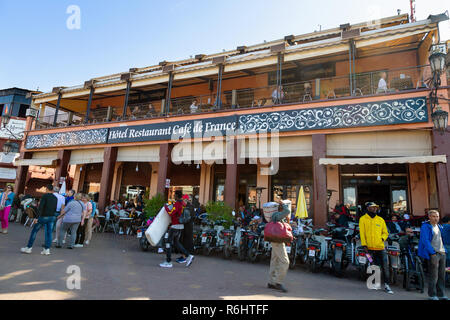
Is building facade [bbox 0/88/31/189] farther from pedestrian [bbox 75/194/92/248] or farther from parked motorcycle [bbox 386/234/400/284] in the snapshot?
parked motorcycle [bbox 386/234/400/284]

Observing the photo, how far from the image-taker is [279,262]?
5117 mm

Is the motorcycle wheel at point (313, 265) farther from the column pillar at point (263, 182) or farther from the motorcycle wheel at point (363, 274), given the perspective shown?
the column pillar at point (263, 182)

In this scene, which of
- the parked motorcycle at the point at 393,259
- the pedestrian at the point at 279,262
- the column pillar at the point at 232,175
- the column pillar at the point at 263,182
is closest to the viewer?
the pedestrian at the point at 279,262

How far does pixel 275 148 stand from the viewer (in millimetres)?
11312

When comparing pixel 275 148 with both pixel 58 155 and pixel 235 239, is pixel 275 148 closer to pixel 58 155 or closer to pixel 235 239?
pixel 235 239

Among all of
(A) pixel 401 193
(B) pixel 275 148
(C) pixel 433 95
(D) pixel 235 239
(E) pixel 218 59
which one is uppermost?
(E) pixel 218 59

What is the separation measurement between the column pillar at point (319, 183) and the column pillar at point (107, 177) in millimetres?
10372

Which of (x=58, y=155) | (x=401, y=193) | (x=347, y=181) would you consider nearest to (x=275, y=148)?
(x=347, y=181)

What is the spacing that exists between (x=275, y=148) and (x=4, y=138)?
22897 mm

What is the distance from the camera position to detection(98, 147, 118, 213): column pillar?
1445 centimetres

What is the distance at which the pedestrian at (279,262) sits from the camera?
16.6 ft

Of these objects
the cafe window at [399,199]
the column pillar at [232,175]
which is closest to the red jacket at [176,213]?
the column pillar at [232,175]

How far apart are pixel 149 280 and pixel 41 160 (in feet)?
50.7
